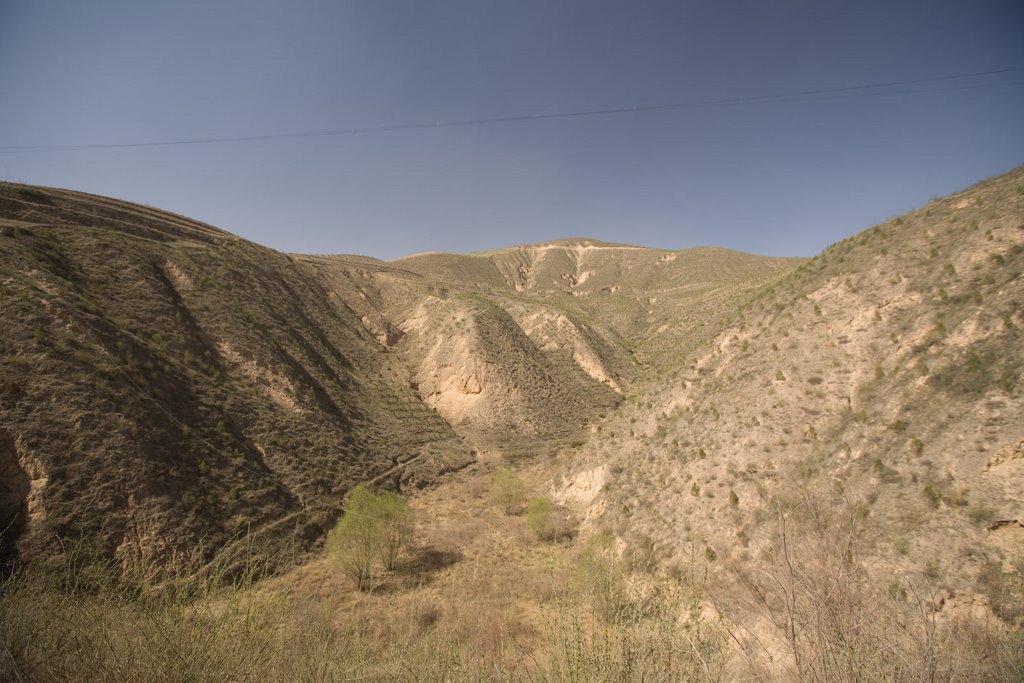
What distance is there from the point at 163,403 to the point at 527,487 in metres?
16.7

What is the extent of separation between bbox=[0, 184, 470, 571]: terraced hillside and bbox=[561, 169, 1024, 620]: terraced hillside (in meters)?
12.4

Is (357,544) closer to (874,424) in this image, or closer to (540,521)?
(540,521)

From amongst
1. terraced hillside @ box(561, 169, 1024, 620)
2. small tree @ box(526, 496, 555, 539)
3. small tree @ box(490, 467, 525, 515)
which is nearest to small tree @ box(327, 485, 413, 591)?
small tree @ box(526, 496, 555, 539)

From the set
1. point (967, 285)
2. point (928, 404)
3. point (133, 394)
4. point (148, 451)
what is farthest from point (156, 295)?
point (967, 285)

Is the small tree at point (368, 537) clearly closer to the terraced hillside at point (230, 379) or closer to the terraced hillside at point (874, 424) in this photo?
the terraced hillside at point (230, 379)

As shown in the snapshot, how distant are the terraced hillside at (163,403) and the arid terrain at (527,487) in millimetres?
110

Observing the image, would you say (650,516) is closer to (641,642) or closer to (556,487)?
(556,487)

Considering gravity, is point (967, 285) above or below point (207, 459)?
above

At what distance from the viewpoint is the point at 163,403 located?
15414 mm

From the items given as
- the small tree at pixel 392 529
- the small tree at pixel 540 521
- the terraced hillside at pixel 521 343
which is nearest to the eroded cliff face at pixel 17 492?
the small tree at pixel 392 529

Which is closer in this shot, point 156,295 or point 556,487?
point 556,487

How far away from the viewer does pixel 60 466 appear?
37.9 feet

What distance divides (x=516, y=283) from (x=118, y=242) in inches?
3058

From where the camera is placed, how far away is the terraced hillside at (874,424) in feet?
24.1
